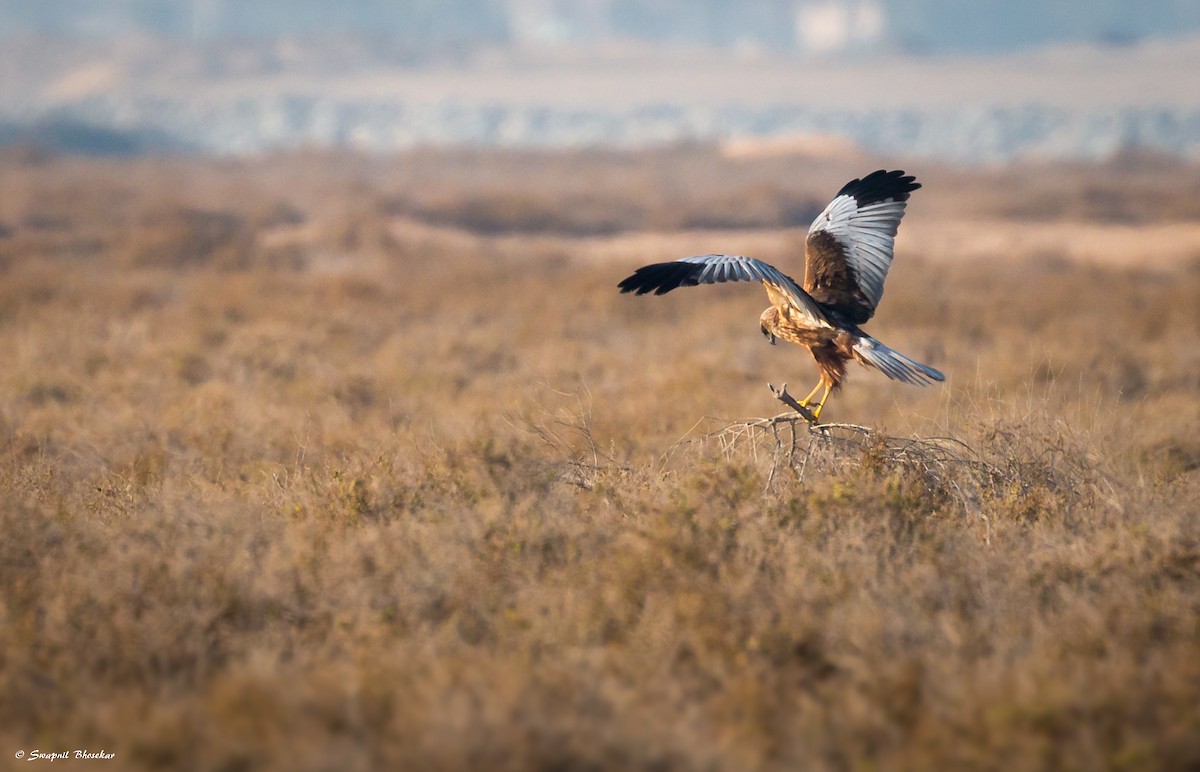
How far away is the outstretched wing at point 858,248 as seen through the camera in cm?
595

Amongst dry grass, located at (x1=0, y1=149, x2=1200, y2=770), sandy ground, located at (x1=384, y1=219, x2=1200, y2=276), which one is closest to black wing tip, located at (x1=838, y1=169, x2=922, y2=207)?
dry grass, located at (x1=0, y1=149, x2=1200, y2=770)

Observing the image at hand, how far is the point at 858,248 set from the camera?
5.99 meters

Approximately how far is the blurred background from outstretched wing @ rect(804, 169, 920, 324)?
4575 cm

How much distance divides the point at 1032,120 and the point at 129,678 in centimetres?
8221

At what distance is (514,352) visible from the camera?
12.3 m

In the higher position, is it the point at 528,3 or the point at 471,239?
Result: the point at 528,3

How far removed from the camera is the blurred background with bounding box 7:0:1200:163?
239ft

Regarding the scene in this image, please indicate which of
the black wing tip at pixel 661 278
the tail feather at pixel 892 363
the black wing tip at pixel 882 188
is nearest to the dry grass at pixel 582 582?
the tail feather at pixel 892 363

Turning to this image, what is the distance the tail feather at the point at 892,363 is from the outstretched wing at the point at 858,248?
0.63 meters

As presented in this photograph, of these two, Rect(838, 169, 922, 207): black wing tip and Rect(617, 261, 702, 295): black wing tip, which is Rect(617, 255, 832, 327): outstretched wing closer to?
Rect(617, 261, 702, 295): black wing tip

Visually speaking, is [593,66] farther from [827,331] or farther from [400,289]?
[827,331]

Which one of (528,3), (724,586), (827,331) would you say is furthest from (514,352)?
(528,3)

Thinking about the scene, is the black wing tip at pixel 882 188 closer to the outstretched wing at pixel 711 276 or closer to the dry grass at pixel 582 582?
the outstretched wing at pixel 711 276

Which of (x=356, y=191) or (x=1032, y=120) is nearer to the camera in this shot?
(x=356, y=191)
